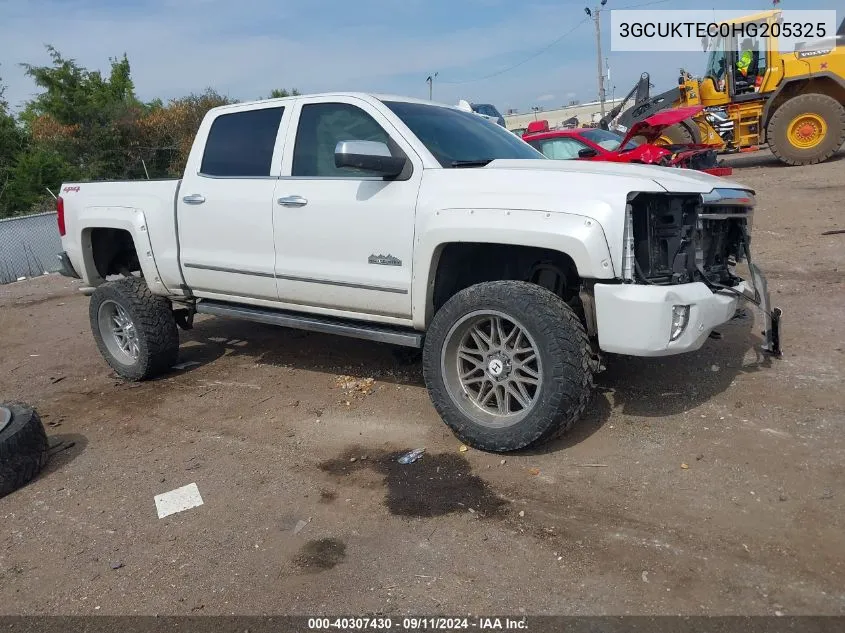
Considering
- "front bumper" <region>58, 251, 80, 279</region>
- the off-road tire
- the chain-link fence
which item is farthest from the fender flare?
the off-road tire

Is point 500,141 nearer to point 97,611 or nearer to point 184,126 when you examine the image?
point 97,611

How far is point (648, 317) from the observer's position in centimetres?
334

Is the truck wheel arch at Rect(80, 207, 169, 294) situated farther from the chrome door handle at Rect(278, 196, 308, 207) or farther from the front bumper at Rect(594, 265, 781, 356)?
the front bumper at Rect(594, 265, 781, 356)

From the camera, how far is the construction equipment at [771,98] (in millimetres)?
14500

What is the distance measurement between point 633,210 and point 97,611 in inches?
122

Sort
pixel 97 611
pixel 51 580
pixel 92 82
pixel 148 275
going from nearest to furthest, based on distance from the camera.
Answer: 1. pixel 97 611
2. pixel 51 580
3. pixel 148 275
4. pixel 92 82

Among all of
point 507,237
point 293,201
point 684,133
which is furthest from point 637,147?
point 507,237

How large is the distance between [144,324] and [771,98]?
14760 mm

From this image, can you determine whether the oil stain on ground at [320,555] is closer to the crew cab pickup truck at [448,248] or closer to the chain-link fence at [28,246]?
the crew cab pickup truck at [448,248]

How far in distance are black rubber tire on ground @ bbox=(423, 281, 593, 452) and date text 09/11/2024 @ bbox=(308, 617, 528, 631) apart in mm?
1242

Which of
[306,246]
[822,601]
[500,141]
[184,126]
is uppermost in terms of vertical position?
[184,126]

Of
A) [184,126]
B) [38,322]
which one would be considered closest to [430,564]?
[38,322]

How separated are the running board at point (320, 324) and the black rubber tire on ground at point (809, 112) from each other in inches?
534

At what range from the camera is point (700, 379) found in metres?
4.63
